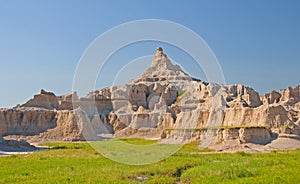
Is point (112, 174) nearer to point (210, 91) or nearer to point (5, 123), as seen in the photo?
point (5, 123)

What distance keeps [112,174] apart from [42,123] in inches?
2295

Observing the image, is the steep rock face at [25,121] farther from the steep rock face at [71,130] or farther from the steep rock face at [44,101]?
the steep rock face at [44,101]

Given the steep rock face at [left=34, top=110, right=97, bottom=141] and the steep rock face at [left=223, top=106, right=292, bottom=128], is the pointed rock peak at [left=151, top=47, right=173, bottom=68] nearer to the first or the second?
the steep rock face at [left=34, top=110, right=97, bottom=141]

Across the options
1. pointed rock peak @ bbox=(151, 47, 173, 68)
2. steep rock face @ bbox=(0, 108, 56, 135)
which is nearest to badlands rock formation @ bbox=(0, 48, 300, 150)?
steep rock face @ bbox=(0, 108, 56, 135)

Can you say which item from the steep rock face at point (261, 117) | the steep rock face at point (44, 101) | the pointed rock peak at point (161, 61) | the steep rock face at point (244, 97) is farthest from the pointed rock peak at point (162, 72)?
the steep rock face at point (261, 117)

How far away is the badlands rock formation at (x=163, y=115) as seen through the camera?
5166 cm

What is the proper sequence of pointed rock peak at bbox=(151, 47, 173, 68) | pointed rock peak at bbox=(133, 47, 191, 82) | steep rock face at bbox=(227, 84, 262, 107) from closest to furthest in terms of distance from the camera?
steep rock face at bbox=(227, 84, 262, 107) → pointed rock peak at bbox=(133, 47, 191, 82) → pointed rock peak at bbox=(151, 47, 173, 68)

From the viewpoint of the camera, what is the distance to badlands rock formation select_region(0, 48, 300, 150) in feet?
169

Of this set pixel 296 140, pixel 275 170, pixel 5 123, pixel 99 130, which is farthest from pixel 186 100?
pixel 275 170

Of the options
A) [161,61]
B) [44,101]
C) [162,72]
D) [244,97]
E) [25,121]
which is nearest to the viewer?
[25,121]

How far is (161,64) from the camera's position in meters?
153

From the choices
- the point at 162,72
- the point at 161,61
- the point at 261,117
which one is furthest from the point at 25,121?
the point at 161,61

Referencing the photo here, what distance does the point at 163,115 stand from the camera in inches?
3381

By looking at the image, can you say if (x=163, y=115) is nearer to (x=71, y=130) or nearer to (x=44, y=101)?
(x=71, y=130)
